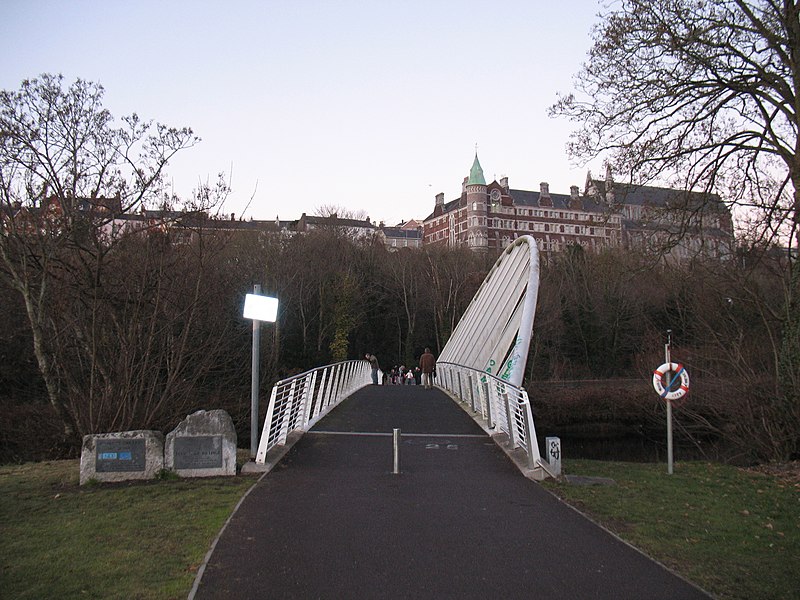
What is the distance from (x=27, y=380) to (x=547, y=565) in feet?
77.9

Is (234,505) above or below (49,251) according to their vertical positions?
below

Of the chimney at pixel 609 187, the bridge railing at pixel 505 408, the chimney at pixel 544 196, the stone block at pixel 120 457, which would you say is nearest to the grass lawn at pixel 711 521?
the bridge railing at pixel 505 408

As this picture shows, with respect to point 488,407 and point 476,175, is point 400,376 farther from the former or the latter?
point 476,175

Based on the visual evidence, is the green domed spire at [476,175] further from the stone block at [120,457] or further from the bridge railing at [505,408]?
the stone block at [120,457]

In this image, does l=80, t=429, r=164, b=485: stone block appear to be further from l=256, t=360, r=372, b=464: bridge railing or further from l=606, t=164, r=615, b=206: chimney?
l=606, t=164, r=615, b=206: chimney

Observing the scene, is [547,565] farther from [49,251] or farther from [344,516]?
[49,251]

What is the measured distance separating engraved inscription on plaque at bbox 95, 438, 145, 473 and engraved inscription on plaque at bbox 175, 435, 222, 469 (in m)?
0.44

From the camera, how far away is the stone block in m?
9.01

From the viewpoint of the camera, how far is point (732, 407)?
622 inches

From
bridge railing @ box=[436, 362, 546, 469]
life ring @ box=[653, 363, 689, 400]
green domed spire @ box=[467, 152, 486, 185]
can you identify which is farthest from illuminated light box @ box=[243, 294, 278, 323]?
green domed spire @ box=[467, 152, 486, 185]

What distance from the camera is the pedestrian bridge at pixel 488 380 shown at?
10633mm

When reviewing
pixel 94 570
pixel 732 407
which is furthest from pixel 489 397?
pixel 94 570

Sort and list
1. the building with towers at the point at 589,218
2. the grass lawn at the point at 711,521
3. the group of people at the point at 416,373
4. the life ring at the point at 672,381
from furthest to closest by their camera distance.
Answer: the group of people at the point at 416,373
the building with towers at the point at 589,218
the life ring at the point at 672,381
the grass lawn at the point at 711,521

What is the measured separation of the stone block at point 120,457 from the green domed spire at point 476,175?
95651mm
